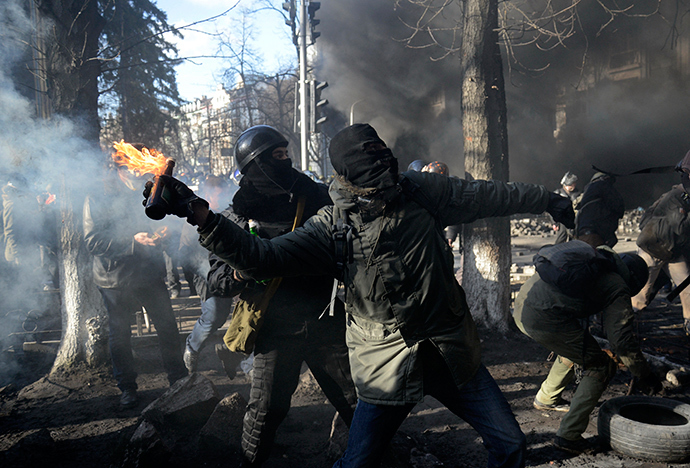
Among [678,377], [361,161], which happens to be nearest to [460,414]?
[361,161]

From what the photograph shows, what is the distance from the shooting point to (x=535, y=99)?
18.7 m

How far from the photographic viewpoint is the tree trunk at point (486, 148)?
5.67 metres

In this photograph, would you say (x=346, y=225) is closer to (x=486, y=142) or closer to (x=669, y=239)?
(x=486, y=142)

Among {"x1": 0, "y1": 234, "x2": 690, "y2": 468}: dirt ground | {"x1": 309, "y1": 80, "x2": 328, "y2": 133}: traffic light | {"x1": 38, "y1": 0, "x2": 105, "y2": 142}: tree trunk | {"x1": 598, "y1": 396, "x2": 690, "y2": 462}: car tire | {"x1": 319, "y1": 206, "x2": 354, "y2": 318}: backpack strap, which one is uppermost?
{"x1": 309, "y1": 80, "x2": 328, "y2": 133}: traffic light

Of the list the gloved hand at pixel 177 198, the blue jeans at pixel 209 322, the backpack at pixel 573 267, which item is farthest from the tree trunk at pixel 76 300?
the backpack at pixel 573 267

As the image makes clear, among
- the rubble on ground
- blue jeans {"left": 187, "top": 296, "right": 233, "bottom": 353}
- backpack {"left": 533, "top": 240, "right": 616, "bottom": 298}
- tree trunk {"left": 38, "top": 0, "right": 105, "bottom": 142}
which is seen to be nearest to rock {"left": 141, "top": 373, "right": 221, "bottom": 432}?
blue jeans {"left": 187, "top": 296, "right": 233, "bottom": 353}

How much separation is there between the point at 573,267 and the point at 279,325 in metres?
1.93

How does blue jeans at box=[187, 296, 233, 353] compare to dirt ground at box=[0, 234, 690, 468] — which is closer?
dirt ground at box=[0, 234, 690, 468]

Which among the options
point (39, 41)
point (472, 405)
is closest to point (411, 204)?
point (472, 405)

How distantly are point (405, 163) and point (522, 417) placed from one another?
66.1ft

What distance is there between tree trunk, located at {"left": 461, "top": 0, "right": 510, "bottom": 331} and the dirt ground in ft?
1.39

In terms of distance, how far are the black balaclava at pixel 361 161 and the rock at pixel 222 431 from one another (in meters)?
2.22

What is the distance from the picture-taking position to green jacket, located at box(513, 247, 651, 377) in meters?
2.97

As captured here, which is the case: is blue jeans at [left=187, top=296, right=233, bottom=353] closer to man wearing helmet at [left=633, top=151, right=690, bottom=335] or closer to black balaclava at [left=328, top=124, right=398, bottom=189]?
black balaclava at [left=328, top=124, right=398, bottom=189]
